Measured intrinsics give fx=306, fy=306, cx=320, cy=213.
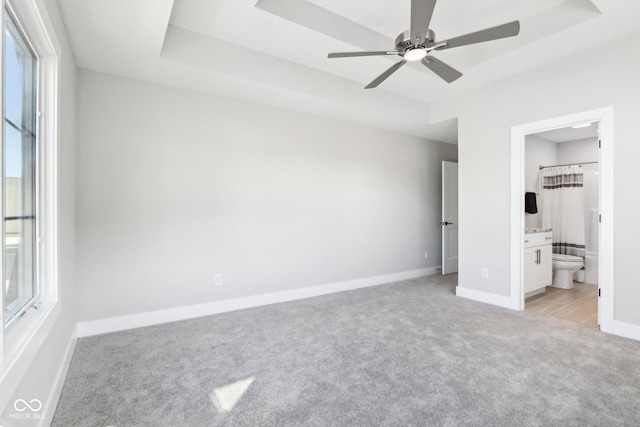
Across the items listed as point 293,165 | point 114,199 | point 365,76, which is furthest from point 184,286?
point 365,76

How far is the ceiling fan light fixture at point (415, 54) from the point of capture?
2.14 meters

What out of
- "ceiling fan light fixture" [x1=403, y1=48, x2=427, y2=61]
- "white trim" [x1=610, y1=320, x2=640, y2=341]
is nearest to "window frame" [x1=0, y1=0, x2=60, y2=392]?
"ceiling fan light fixture" [x1=403, y1=48, x2=427, y2=61]

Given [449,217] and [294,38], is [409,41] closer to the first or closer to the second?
[294,38]

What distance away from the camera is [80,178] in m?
2.71

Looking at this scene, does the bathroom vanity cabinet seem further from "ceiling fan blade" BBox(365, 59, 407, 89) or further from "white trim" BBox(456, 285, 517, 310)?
"ceiling fan blade" BBox(365, 59, 407, 89)

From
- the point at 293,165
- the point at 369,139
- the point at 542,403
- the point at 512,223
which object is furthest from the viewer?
the point at 369,139

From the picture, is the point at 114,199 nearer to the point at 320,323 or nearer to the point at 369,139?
the point at 320,323

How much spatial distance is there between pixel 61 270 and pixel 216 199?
1.53 m

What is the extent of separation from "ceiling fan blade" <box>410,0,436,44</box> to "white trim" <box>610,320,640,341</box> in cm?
293

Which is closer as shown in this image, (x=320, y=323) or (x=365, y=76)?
(x=320, y=323)

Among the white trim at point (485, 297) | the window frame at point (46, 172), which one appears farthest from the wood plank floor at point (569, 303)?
the window frame at point (46, 172)

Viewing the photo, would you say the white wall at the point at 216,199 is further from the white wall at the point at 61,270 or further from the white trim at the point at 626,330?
the white trim at the point at 626,330

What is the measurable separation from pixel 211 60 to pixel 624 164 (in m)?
3.74

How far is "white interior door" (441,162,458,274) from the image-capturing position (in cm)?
508
